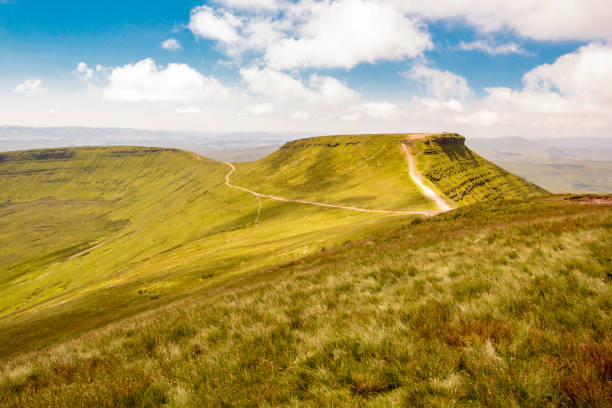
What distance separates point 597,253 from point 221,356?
10898 mm

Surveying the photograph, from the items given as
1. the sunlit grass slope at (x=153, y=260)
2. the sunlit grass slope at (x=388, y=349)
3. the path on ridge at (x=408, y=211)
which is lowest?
the sunlit grass slope at (x=153, y=260)

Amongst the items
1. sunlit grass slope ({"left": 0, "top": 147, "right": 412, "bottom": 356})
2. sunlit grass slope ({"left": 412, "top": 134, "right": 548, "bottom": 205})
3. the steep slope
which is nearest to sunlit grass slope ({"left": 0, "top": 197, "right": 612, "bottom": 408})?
the steep slope

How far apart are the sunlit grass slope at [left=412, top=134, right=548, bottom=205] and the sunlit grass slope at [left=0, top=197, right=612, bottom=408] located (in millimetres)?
91698

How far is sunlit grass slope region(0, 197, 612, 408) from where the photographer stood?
370 cm

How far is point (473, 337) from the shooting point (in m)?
4.72

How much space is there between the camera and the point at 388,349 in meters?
4.84

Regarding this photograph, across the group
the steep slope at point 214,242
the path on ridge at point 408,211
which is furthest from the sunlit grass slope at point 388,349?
the path on ridge at point 408,211

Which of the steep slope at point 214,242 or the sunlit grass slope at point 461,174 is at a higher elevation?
the sunlit grass slope at point 461,174

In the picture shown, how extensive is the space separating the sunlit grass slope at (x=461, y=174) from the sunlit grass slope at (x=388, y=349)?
9170 cm

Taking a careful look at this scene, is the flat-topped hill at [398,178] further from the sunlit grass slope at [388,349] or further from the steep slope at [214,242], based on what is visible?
the sunlit grass slope at [388,349]

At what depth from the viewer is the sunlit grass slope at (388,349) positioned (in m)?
3.70

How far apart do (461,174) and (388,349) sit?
142282mm

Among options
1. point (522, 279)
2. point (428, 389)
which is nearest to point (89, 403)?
point (428, 389)

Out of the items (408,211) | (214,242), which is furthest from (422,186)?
(214,242)
